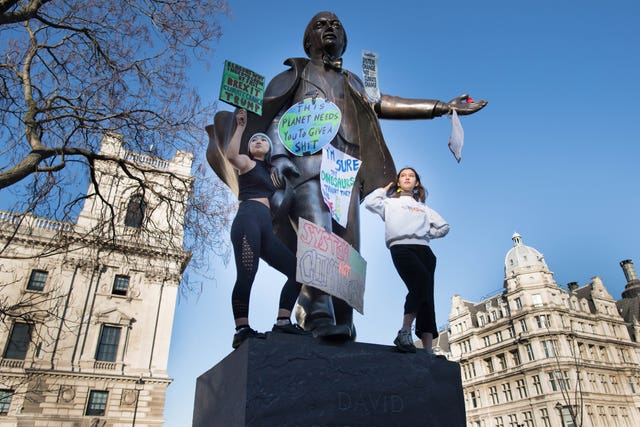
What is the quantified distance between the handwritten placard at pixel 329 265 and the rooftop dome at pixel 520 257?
49323 millimetres

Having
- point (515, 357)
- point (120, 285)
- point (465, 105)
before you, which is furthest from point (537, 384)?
point (465, 105)

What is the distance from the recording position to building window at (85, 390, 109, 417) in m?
26.2

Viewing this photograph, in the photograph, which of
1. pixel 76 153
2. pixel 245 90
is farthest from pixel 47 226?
pixel 245 90

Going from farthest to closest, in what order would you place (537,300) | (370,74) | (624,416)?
(537,300), (624,416), (370,74)

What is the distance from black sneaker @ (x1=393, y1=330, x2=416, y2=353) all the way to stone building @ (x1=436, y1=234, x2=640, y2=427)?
4161 cm

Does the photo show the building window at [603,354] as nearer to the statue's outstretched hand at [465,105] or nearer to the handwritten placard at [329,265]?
the statue's outstretched hand at [465,105]

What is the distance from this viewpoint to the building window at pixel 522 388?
138ft

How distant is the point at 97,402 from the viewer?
2652 centimetres

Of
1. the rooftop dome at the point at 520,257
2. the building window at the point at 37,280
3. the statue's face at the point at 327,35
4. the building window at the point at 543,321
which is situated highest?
the rooftop dome at the point at 520,257

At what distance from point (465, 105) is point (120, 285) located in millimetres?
30530

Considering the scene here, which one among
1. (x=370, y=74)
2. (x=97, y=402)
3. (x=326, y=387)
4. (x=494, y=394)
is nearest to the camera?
(x=326, y=387)

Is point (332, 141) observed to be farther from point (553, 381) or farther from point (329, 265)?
point (553, 381)

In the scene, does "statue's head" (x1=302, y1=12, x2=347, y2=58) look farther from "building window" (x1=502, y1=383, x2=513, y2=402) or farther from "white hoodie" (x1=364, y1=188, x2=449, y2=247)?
"building window" (x1=502, y1=383, x2=513, y2=402)

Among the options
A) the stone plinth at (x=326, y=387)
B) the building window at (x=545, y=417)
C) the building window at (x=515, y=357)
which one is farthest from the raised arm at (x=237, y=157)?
the building window at (x=515, y=357)
